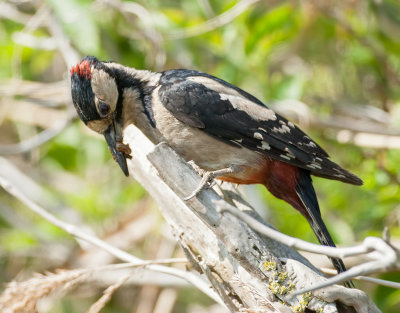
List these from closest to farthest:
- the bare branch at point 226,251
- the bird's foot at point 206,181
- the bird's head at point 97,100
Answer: the bare branch at point 226,251 < the bird's foot at point 206,181 < the bird's head at point 97,100

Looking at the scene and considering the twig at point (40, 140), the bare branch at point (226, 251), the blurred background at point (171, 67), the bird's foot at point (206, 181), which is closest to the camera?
the bare branch at point (226, 251)

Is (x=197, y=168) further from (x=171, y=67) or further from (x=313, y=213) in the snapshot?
(x=171, y=67)

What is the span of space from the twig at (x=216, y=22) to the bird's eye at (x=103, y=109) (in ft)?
4.80

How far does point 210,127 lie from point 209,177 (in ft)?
1.64

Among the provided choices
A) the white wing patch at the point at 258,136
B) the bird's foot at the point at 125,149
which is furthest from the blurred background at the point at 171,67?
the bird's foot at the point at 125,149

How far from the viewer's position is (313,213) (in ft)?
9.55

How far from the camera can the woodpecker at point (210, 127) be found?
117 inches

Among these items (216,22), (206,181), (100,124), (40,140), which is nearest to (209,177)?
(206,181)

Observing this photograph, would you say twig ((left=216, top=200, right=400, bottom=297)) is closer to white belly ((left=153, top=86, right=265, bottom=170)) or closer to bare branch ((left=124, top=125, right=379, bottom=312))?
bare branch ((left=124, top=125, right=379, bottom=312))

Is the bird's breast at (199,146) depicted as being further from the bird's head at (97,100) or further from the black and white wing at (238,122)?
the bird's head at (97,100)

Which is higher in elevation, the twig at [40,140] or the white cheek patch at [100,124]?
the white cheek patch at [100,124]

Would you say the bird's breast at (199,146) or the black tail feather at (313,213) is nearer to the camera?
the black tail feather at (313,213)

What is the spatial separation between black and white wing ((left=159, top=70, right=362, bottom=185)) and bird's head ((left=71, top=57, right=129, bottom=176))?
10.2 inches

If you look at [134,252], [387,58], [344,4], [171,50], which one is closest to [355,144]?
[387,58]
